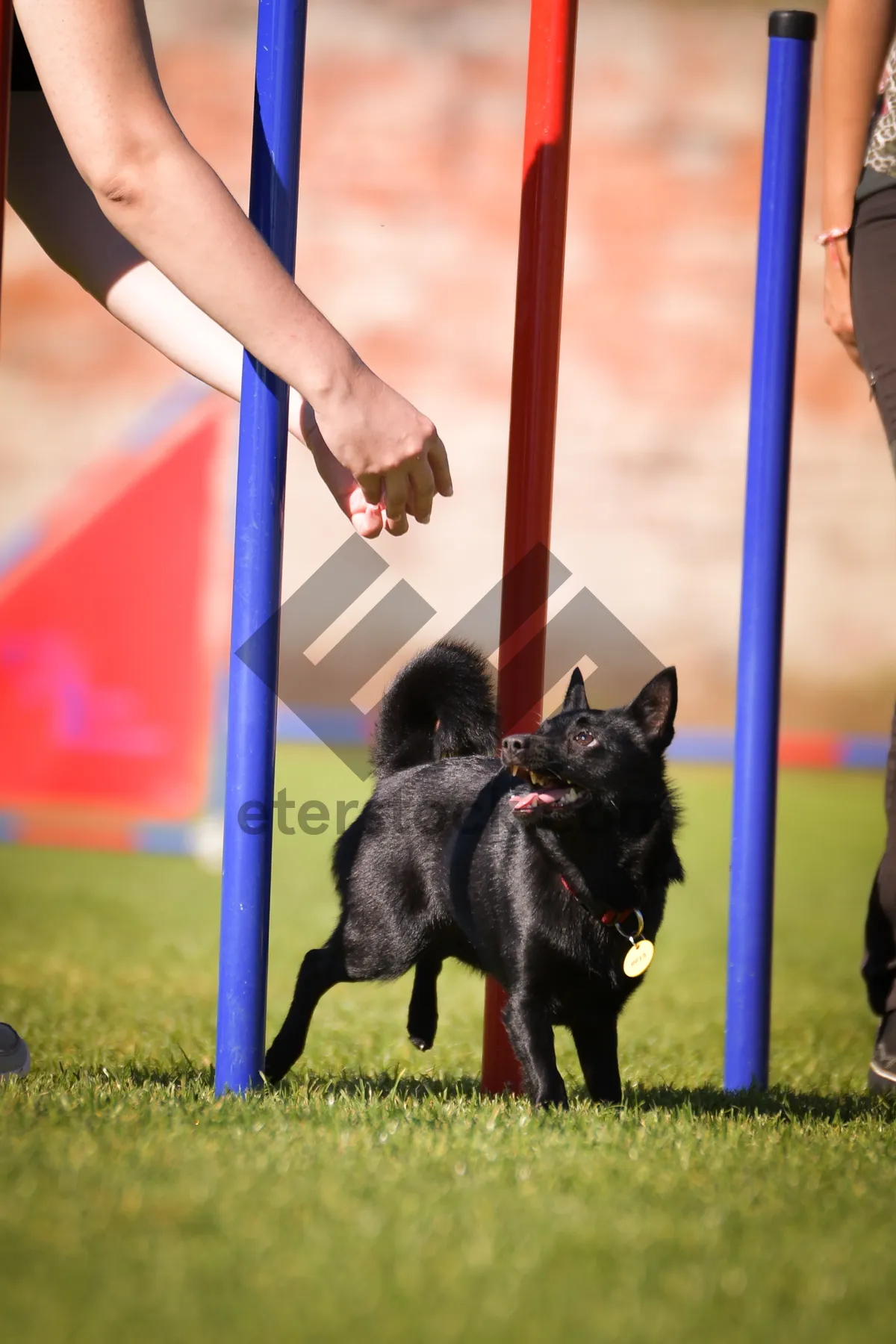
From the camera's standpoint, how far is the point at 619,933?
2.38 metres

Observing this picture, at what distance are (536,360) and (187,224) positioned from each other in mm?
1032

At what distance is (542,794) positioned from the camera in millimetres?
2467

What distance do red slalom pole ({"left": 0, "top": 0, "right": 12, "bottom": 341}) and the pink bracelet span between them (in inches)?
54.7

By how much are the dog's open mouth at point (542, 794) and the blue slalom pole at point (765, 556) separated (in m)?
0.32

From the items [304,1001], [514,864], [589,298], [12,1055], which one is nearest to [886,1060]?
[514,864]

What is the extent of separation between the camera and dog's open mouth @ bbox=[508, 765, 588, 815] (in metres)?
2.43

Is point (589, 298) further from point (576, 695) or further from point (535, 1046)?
point (535, 1046)

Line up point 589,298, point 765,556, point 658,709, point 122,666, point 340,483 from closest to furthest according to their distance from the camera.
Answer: point 340,483, point 765,556, point 658,709, point 122,666, point 589,298

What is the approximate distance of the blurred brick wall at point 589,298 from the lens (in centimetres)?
1523

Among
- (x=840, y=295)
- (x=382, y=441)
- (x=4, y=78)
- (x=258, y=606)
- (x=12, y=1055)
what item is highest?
(x=4, y=78)

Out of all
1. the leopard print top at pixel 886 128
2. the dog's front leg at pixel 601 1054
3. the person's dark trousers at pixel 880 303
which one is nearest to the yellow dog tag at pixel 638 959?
the dog's front leg at pixel 601 1054

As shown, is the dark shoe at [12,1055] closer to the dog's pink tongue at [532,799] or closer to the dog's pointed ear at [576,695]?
the dog's pink tongue at [532,799]

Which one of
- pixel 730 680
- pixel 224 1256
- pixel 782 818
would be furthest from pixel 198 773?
pixel 730 680

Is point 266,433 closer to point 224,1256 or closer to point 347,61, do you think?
point 224,1256
